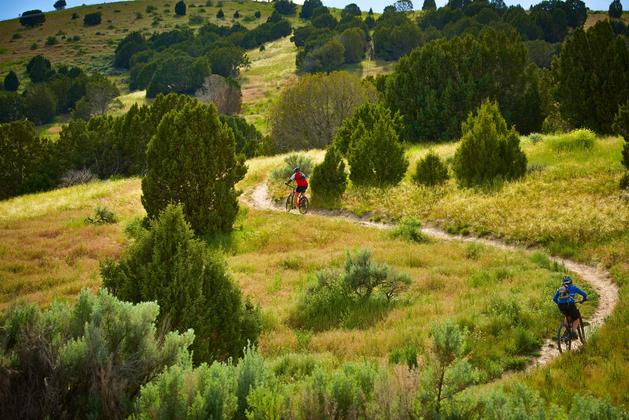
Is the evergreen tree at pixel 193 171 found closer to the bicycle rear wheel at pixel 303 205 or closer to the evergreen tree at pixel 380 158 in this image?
the bicycle rear wheel at pixel 303 205

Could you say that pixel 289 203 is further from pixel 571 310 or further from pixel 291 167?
pixel 571 310

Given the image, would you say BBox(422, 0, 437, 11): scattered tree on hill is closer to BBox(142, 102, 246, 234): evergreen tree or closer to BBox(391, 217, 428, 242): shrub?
BBox(142, 102, 246, 234): evergreen tree

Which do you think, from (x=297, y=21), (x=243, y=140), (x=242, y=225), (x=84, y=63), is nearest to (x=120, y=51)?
(x=84, y=63)

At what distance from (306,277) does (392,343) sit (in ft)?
15.8

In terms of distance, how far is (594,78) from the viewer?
27.6m

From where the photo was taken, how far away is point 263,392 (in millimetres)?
3727

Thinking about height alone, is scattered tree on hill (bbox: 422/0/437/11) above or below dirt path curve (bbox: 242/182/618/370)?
above

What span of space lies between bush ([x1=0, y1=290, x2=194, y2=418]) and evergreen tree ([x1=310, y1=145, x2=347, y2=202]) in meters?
18.7

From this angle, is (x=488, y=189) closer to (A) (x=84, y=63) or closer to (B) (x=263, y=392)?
(B) (x=263, y=392)

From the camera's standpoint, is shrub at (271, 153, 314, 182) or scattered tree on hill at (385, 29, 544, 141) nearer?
shrub at (271, 153, 314, 182)

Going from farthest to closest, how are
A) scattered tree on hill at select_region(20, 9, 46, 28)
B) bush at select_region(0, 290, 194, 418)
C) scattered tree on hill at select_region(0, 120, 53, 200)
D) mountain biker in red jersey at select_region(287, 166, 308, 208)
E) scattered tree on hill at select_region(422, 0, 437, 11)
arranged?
1. scattered tree on hill at select_region(20, 9, 46, 28)
2. scattered tree on hill at select_region(422, 0, 437, 11)
3. scattered tree on hill at select_region(0, 120, 53, 200)
4. mountain biker in red jersey at select_region(287, 166, 308, 208)
5. bush at select_region(0, 290, 194, 418)

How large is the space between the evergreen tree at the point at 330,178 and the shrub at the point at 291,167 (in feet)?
14.7

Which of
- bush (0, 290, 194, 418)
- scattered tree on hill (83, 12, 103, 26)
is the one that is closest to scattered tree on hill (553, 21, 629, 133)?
bush (0, 290, 194, 418)

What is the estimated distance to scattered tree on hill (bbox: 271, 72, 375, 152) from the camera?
41938 mm
